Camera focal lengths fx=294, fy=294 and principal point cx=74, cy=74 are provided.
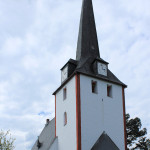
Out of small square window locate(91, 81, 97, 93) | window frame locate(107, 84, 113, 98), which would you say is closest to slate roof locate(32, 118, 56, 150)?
small square window locate(91, 81, 97, 93)

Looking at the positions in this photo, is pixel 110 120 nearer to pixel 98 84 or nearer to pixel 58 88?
pixel 98 84

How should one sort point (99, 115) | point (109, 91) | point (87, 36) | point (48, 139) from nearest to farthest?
point (99, 115), point (109, 91), point (87, 36), point (48, 139)

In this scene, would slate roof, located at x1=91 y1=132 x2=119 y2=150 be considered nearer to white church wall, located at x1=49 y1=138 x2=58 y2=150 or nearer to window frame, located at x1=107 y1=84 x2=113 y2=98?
window frame, located at x1=107 y1=84 x2=113 y2=98

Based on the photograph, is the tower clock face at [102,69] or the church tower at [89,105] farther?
the tower clock face at [102,69]

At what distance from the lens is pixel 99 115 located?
2500 centimetres

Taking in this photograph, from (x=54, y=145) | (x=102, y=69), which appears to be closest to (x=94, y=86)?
(x=102, y=69)

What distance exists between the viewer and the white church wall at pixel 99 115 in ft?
78.4

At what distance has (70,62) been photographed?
90.9 feet

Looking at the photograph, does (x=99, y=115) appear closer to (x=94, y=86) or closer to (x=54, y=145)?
(x=94, y=86)

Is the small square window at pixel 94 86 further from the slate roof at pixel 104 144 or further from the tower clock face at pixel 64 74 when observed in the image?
the slate roof at pixel 104 144

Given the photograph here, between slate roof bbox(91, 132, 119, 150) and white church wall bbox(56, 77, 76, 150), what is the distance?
1871 mm

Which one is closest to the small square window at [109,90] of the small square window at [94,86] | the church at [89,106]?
the church at [89,106]

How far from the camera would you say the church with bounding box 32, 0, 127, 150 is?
23.8 metres

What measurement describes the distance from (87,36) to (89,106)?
865 cm
